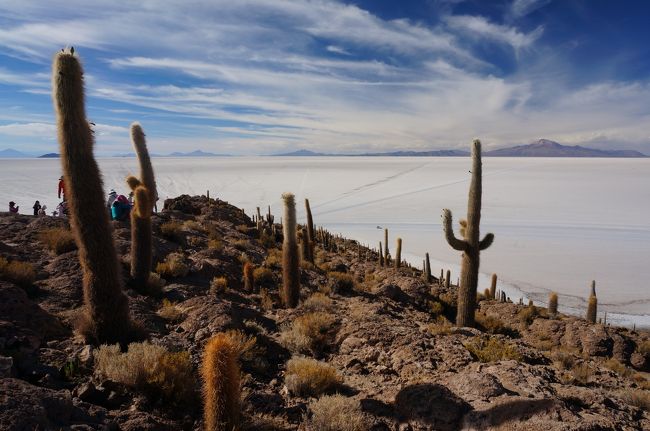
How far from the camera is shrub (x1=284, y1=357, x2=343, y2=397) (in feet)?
18.5

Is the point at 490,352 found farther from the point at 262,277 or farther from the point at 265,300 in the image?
the point at 262,277

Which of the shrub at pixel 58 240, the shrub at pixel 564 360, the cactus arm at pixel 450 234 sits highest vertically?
the cactus arm at pixel 450 234

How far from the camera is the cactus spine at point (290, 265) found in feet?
35.6

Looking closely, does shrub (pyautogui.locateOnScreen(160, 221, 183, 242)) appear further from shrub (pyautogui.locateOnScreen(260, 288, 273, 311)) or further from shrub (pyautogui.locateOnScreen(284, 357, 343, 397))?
shrub (pyautogui.locateOnScreen(284, 357, 343, 397))

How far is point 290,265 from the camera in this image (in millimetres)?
11000

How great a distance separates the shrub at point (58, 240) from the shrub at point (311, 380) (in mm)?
7376

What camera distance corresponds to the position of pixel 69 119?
561 cm

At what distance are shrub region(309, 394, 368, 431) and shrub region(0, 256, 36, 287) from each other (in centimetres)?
621

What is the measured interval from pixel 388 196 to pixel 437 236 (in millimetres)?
24744

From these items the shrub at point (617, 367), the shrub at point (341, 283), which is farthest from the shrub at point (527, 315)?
the shrub at point (341, 283)

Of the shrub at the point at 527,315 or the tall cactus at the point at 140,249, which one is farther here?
the shrub at the point at 527,315

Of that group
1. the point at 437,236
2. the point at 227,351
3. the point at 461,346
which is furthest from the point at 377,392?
the point at 437,236

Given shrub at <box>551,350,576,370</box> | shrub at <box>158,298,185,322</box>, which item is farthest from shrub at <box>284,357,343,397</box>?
shrub at <box>551,350,576,370</box>

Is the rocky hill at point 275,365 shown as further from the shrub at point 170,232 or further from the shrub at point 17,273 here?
the shrub at point 170,232
